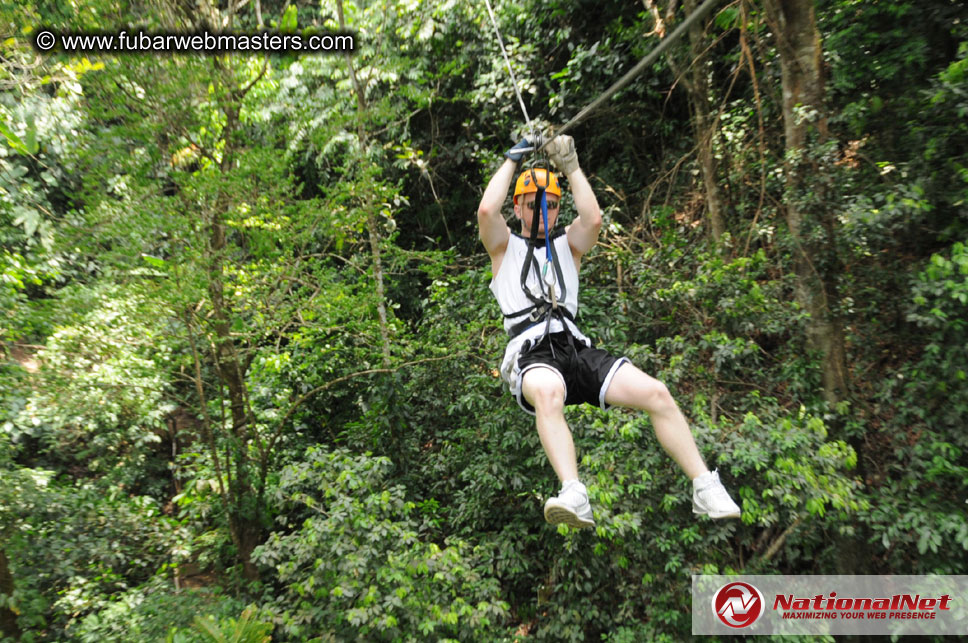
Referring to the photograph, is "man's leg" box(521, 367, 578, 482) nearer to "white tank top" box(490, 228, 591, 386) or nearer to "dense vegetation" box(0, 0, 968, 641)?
"white tank top" box(490, 228, 591, 386)

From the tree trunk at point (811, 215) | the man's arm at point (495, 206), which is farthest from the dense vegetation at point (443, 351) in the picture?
the man's arm at point (495, 206)

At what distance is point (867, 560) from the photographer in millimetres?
4074

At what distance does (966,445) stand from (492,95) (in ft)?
16.9

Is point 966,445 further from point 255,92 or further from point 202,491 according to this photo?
point 202,491

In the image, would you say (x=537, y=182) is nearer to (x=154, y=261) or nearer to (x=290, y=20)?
(x=290, y=20)

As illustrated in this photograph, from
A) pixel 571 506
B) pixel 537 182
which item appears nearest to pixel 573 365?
pixel 571 506

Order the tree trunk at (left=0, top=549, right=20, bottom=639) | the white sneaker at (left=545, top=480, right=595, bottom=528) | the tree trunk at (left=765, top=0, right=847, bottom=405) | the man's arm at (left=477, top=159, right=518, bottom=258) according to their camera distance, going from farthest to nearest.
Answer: the tree trunk at (left=0, top=549, right=20, bottom=639) < the tree trunk at (left=765, top=0, right=847, bottom=405) < the man's arm at (left=477, top=159, right=518, bottom=258) < the white sneaker at (left=545, top=480, right=595, bottom=528)

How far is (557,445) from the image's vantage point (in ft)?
7.87

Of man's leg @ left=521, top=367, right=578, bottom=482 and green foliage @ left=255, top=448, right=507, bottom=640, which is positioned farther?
green foliage @ left=255, top=448, right=507, bottom=640

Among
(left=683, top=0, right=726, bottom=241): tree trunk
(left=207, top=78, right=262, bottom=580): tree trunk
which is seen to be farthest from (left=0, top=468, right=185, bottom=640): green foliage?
(left=683, top=0, right=726, bottom=241): tree trunk

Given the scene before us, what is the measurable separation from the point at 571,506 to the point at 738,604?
2.20m

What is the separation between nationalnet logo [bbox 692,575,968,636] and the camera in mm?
3709

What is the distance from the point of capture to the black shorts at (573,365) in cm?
Answer: 253

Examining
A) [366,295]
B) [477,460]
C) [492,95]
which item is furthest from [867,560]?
[492,95]
